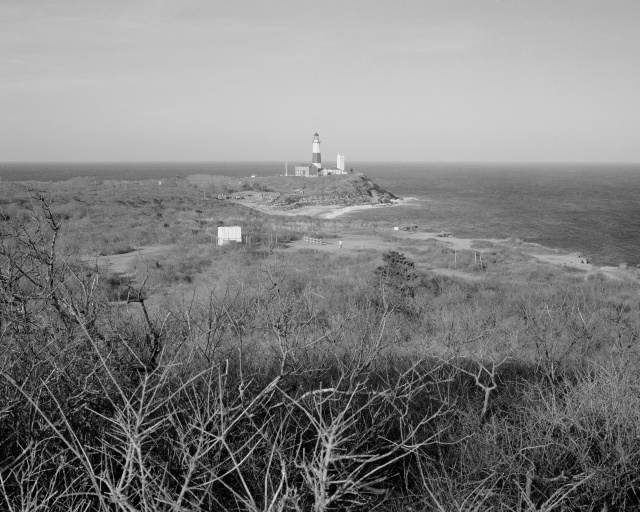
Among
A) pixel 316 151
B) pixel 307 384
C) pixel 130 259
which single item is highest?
pixel 316 151

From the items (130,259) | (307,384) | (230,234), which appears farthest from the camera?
(230,234)

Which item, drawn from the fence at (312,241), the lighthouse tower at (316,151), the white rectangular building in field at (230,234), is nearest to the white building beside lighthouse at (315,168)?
the lighthouse tower at (316,151)

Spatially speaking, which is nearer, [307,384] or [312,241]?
[307,384]

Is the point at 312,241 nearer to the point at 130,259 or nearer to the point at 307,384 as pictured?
the point at 130,259

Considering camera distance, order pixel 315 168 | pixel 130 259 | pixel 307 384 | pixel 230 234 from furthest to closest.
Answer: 1. pixel 315 168
2. pixel 230 234
3. pixel 130 259
4. pixel 307 384

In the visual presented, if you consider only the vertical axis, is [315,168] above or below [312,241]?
above

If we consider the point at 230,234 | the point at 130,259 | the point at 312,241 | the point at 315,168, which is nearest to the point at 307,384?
the point at 130,259

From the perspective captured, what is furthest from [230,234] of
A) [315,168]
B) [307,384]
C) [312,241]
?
[315,168]

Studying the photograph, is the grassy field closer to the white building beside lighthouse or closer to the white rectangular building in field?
the white rectangular building in field

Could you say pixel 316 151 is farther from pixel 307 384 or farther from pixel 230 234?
pixel 307 384
